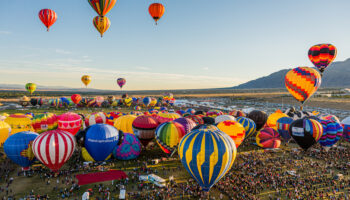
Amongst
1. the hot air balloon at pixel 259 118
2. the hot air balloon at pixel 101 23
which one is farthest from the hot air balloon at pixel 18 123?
the hot air balloon at pixel 259 118

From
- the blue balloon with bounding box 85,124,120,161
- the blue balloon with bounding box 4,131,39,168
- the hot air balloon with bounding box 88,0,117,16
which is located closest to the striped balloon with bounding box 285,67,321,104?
the blue balloon with bounding box 85,124,120,161

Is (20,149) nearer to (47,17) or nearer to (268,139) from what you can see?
(47,17)

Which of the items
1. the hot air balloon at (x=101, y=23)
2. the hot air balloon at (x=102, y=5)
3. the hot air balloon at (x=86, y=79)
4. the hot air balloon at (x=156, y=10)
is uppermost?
the hot air balloon at (x=156, y=10)

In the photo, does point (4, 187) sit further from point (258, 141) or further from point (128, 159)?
point (258, 141)

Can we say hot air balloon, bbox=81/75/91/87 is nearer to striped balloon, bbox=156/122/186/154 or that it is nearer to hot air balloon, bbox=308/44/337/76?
striped balloon, bbox=156/122/186/154

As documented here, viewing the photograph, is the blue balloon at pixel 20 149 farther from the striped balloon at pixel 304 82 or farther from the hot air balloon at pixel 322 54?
the hot air balloon at pixel 322 54

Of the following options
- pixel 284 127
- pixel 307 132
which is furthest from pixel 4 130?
pixel 307 132
